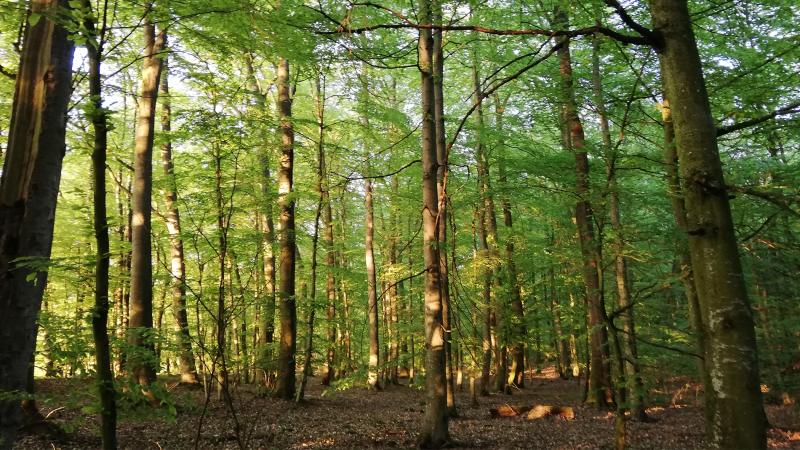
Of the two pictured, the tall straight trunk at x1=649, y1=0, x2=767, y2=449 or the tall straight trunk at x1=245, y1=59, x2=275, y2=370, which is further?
the tall straight trunk at x1=245, y1=59, x2=275, y2=370

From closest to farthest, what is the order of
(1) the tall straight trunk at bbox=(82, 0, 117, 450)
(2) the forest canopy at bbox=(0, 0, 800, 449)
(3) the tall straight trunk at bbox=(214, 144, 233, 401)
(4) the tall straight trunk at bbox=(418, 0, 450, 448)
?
(2) the forest canopy at bbox=(0, 0, 800, 449)
(1) the tall straight trunk at bbox=(82, 0, 117, 450)
(3) the tall straight trunk at bbox=(214, 144, 233, 401)
(4) the tall straight trunk at bbox=(418, 0, 450, 448)

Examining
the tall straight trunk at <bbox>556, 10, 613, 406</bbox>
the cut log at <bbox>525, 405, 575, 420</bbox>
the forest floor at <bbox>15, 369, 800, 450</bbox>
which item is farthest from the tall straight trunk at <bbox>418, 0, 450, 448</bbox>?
the cut log at <bbox>525, 405, 575, 420</bbox>

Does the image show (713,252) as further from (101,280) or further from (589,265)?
(589,265)

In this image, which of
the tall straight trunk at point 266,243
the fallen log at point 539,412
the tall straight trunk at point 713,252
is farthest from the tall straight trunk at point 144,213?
the tall straight trunk at point 713,252

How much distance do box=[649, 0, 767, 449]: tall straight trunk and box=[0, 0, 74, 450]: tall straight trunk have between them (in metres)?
3.34

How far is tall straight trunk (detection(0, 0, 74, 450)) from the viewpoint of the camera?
2.59 metres

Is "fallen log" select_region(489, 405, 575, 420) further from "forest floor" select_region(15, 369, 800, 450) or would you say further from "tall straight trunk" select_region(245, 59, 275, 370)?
"tall straight trunk" select_region(245, 59, 275, 370)

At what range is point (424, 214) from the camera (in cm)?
650

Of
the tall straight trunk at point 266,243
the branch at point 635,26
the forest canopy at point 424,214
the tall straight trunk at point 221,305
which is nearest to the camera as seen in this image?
the branch at point 635,26

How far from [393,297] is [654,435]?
36.7ft

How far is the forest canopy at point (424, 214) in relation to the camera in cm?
249

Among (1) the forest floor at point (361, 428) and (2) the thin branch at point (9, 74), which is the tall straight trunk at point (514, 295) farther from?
(2) the thin branch at point (9, 74)

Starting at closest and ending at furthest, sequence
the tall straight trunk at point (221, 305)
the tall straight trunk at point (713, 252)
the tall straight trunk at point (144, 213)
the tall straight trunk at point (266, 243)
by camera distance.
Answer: the tall straight trunk at point (713, 252)
the tall straight trunk at point (221, 305)
the tall straight trunk at point (266, 243)
the tall straight trunk at point (144, 213)

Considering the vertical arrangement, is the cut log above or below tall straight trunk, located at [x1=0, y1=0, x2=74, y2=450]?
below
